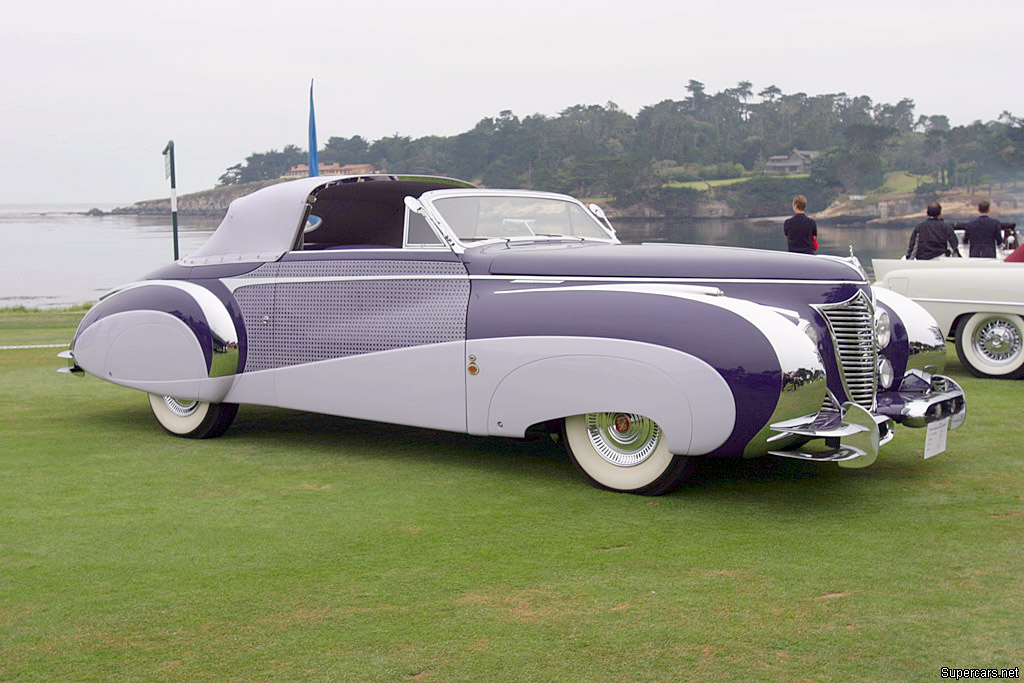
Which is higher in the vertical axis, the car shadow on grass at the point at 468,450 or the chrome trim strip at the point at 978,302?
the chrome trim strip at the point at 978,302

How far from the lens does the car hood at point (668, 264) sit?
18.6 feet

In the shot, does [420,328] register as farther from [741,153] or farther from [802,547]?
[741,153]

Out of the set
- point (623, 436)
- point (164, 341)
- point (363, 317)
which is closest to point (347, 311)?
point (363, 317)

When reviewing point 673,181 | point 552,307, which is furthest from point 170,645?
point 673,181

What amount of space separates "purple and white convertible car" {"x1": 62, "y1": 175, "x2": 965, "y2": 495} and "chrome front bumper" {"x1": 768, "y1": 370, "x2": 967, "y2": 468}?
12 millimetres

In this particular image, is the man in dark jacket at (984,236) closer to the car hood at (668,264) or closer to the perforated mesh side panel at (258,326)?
the car hood at (668,264)

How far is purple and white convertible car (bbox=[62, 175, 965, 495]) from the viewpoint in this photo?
5.31 metres

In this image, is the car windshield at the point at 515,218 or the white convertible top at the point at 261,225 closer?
the car windshield at the point at 515,218

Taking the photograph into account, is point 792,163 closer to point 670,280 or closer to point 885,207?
point 885,207

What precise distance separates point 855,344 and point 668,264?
3.62 feet

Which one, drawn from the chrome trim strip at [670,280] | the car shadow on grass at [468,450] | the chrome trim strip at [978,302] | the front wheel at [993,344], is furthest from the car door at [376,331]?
the front wheel at [993,344]

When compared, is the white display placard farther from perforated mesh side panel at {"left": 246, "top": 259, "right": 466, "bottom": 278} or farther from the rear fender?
the rear fender

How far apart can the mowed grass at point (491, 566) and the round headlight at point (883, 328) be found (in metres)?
0.77

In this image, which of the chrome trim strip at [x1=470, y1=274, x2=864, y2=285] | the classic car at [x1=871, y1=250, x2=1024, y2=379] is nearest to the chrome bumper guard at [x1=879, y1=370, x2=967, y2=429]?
the chrome trim strip at [x1=470, y1=274, x2=864, y2=285]
